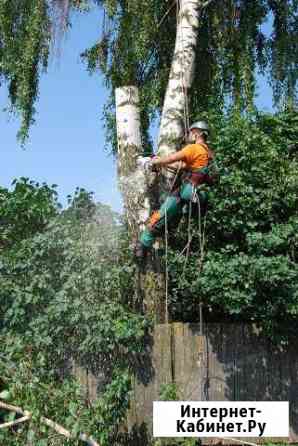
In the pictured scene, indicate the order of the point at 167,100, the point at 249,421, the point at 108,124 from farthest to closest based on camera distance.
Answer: the point at 108,124 < the point at 167,100 < the point at 249,421

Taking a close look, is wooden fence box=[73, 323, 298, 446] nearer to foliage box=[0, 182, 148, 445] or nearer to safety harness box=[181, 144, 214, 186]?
foliage box=[0, 182, 148, 445]

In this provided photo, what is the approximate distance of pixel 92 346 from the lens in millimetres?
7441

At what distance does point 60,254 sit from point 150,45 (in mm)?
3754

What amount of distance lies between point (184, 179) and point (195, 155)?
0.31 meters

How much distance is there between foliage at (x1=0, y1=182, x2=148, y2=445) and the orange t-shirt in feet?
4.10

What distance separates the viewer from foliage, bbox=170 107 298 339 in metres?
7.45

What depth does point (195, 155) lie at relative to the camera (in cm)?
712

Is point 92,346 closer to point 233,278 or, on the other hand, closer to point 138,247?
point 138,247

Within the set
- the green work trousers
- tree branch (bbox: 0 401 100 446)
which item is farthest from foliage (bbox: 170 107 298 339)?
tree branch (bbox: 0 401 100 446)

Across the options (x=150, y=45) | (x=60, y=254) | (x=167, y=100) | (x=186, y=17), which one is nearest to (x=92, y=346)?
(x=60, y=254)

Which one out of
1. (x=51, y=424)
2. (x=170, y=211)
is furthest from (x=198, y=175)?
(x=51, y=424)

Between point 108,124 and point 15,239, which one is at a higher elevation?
point 108,124

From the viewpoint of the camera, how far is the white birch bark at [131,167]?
7738mm

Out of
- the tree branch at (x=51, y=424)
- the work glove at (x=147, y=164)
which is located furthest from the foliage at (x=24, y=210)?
the tree branch at (x=51, y=424)
